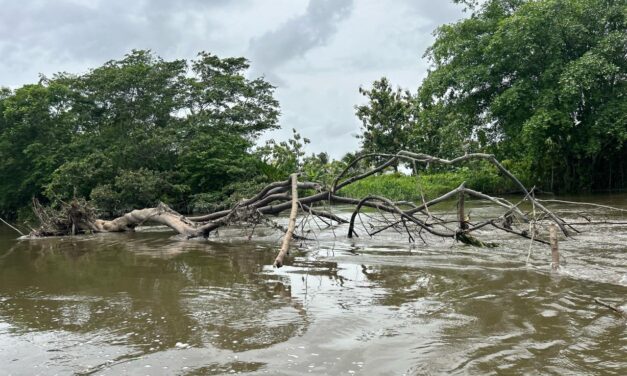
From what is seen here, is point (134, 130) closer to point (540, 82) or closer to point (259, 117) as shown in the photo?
point (259, 117)

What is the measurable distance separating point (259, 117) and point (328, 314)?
25389 mm

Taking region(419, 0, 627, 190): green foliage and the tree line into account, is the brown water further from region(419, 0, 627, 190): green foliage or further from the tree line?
region(419, 0, 627, 190): green foliage

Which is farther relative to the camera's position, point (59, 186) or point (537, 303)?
point (59, 186)

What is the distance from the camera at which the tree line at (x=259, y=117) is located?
64.6 ft

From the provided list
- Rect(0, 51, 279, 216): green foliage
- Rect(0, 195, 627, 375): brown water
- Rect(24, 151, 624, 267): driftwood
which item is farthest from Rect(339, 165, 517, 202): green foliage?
Rect(0, 195, 627, 375): brown water

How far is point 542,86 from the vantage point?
2067cm

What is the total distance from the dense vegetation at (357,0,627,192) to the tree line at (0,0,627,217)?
0.06m

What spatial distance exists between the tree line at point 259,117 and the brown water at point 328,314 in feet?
32.0

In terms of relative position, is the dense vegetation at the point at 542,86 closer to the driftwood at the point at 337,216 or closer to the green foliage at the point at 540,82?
the green foliage at the point at 540,82

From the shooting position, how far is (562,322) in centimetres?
428

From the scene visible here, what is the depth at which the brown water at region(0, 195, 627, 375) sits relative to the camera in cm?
360

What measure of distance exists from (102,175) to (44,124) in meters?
7.06

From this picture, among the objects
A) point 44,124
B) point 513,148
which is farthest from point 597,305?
point 44,124

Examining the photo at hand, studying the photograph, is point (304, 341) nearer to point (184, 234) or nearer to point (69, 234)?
point (184, 234)
